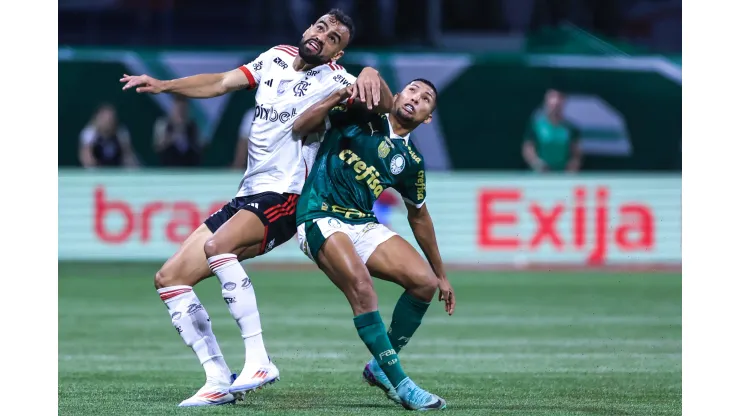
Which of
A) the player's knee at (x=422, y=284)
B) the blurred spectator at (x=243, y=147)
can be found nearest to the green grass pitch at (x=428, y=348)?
the player's knee at (x=422, y=284)

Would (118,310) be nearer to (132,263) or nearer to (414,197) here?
(132,263)

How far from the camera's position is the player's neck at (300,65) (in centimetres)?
770

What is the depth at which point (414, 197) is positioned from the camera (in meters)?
7.53

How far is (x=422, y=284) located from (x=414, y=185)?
58cm

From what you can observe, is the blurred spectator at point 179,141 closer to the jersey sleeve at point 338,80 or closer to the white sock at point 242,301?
the jersey sleeve at point 338,80

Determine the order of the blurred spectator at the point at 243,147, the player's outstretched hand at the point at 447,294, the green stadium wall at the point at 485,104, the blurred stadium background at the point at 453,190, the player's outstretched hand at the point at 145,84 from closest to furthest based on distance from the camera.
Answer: the player's outstretched hand at the point at 145,84 → the player's outstretched hand at the point at 447,294 → the blurred stadium background at the point at 453,190 → the blurred spectator at the point at 243,147 → the green stadium wall at the point at 485,104

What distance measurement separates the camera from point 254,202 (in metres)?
7.56

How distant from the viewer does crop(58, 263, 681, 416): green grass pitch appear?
7.44 meters

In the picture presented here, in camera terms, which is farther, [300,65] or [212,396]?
[300,65]

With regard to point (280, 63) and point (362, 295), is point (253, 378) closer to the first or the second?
point (362, 295)

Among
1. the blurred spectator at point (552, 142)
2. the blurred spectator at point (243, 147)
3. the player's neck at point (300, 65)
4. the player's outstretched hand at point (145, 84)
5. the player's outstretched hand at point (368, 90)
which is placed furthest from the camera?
the blurred spectator at point (552, 142)

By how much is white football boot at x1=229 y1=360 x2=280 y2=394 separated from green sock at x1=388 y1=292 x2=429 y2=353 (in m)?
0.79

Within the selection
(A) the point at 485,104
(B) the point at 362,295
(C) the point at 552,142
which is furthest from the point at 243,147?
(B) the point at 362,295

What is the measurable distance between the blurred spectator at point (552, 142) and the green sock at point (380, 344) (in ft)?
36.9
